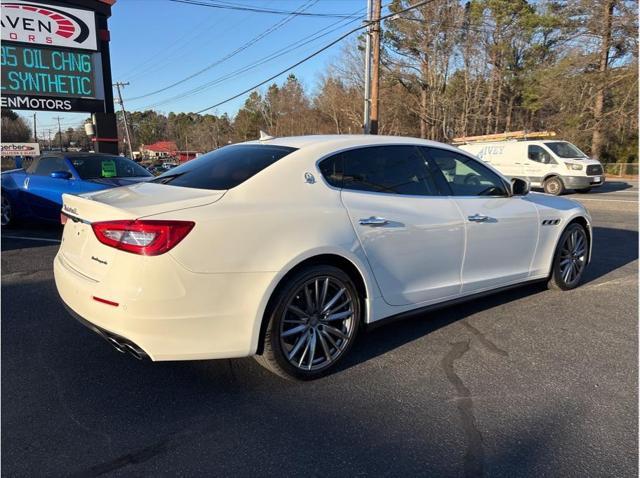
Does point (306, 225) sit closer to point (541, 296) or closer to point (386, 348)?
point (386, 348)

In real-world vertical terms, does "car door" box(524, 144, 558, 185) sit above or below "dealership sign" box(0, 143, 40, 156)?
below

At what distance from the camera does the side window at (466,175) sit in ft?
13.1

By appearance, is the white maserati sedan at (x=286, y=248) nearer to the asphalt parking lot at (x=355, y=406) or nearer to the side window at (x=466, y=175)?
the side window at (x=466, y=175)

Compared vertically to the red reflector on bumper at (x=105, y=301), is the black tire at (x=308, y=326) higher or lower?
lower

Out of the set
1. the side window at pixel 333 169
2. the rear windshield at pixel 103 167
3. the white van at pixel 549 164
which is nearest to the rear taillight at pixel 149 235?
the side window at pixel 333 169

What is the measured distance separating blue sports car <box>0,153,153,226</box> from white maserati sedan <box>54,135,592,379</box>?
4578mm

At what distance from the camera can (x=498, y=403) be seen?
2902 millimetres

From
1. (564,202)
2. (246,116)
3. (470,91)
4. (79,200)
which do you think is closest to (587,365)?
(564,202)

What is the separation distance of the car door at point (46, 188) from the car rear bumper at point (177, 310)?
5.60 metres

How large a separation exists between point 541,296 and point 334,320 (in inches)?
110

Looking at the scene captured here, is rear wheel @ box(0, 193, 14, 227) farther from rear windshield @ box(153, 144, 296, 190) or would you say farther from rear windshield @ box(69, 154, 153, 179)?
rear windshield @ box(153, 144, 296, 190)

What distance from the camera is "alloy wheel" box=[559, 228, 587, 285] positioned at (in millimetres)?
5004

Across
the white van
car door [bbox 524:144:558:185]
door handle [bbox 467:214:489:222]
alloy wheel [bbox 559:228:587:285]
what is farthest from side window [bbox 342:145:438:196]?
car door [bbox 524:144:558:185]

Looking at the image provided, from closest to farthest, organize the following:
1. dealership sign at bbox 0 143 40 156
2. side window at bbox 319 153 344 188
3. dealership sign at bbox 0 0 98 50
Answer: side window at bbox 319 153 344 188, dealership sign at bbox 0 0 98 50, dealership sign at bbox 0 143 40 156
